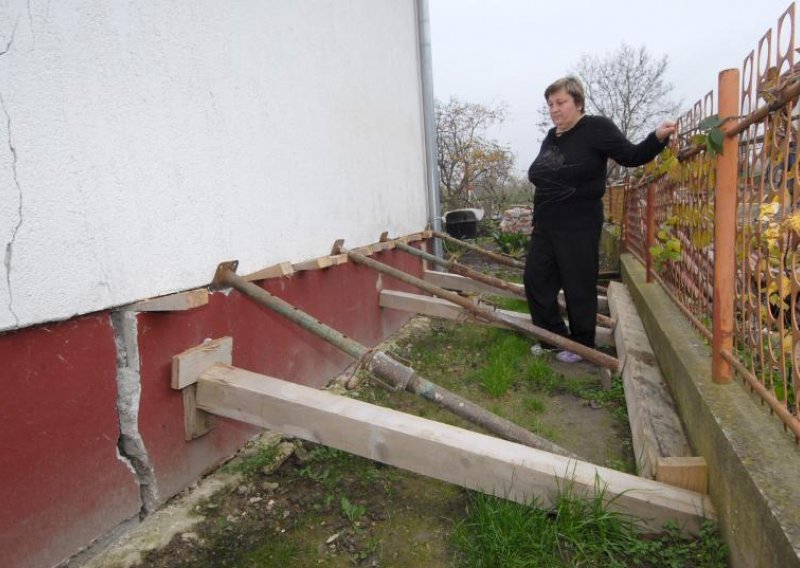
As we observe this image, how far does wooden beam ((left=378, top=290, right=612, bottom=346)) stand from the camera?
3.77m

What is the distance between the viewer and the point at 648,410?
90.7 inches

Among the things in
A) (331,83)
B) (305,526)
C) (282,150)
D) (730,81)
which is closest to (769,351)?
(730,81)

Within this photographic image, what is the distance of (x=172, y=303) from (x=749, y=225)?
2.04 metres

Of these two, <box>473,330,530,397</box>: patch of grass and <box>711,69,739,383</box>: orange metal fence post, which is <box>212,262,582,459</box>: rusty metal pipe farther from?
<box>473,330,530,397</box>: patch of grass

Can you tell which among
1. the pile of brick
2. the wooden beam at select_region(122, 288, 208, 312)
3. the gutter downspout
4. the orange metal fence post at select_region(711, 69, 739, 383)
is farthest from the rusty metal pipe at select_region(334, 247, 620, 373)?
the pile of brick

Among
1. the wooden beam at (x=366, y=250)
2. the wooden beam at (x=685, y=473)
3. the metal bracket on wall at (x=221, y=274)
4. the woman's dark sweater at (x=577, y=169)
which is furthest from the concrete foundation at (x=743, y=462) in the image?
the wooden beam at (x=366, y=250)

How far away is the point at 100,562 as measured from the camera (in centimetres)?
171

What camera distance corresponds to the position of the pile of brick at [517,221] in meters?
11.0

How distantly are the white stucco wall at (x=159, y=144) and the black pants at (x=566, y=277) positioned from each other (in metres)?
1.46

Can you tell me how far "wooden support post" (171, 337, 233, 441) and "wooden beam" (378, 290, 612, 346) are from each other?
75.2 inches

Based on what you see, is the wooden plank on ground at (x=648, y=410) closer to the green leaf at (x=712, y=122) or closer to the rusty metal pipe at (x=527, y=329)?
the rusty metal pipe at (x=527, y=329)

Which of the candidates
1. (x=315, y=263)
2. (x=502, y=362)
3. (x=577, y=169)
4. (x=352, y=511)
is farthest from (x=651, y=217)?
(x=352, y=511)

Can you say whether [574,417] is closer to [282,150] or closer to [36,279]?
[282,150]

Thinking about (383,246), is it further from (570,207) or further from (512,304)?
(512,304)
